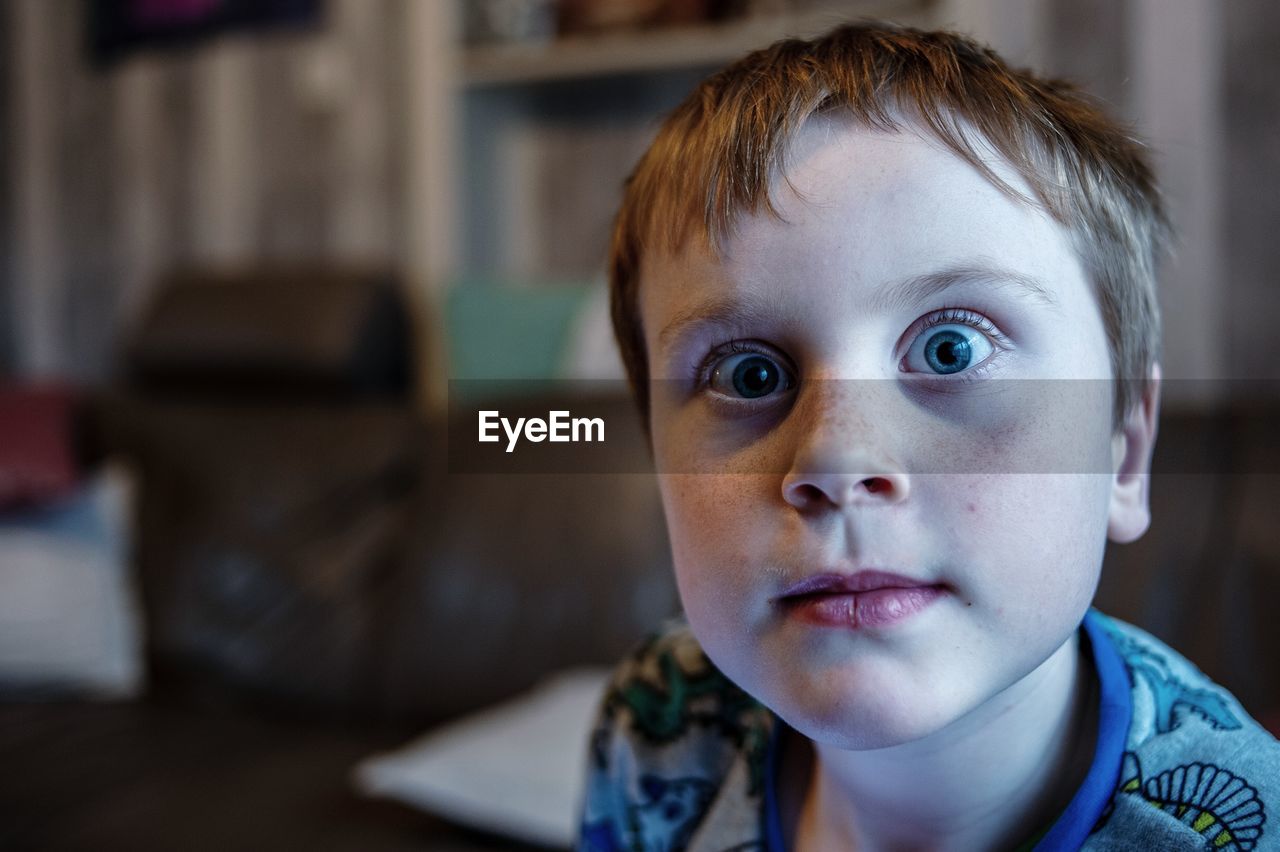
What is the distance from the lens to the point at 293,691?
5.92 ft

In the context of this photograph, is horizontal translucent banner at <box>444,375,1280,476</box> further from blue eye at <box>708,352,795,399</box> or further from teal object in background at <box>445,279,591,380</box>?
teal object in background at <box>445,279,591,380</box>

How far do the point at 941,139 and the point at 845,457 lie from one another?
138mm

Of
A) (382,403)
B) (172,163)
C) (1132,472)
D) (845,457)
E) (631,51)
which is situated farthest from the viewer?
(172,163)

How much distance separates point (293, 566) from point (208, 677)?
0.25m

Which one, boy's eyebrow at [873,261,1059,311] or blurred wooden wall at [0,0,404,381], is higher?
blurred wooden wall at [0,0,404,381]

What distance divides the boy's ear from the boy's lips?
0.45 feet

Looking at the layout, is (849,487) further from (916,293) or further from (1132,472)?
(1132,472)

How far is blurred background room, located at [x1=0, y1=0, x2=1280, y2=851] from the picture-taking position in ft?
A: 4.20

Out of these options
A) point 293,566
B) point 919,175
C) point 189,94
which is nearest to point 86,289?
point 189,94

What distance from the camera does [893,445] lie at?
39 centimetres

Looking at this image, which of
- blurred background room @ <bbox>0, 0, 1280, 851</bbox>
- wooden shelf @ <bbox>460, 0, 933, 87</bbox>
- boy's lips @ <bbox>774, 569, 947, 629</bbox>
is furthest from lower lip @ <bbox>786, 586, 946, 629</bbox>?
wooden shelf @ <bbox>460, 0, 933, 87</bbox>

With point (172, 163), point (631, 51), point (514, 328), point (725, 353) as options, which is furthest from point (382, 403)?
point (725, 353)

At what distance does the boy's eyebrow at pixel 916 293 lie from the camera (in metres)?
0.40

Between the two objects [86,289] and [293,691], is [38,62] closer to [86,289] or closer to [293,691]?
[86,289]
